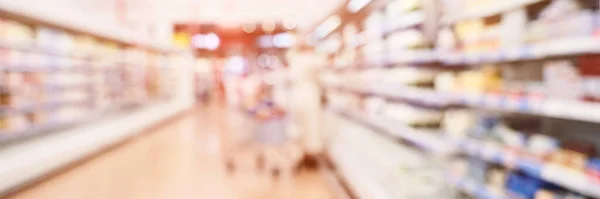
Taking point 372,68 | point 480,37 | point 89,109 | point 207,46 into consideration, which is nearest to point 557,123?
point 480,37

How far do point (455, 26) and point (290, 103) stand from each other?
378cm

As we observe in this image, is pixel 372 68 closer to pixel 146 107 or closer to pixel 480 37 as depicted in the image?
pixel 480 37

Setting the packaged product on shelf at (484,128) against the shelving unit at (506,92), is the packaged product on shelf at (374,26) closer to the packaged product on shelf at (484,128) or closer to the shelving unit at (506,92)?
the shelving unit at (506,92)


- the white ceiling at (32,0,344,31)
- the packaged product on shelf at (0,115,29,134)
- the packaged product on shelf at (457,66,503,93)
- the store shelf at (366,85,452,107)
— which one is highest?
the white ceiling at (32,0,344,31)

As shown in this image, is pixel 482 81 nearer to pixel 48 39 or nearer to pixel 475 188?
pixel 475 188

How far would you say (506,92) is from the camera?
2.73 m

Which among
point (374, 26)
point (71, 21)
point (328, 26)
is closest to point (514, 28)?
point (374, 26)

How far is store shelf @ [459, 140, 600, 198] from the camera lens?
83.0 inches

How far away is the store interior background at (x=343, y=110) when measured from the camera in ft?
8.13

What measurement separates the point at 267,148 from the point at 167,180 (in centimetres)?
100

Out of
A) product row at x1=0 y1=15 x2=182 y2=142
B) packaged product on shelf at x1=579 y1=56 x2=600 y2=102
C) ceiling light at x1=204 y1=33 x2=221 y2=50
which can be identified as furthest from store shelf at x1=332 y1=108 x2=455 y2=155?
ceiling light at x1=204 y1=33 x2=221 y2=50

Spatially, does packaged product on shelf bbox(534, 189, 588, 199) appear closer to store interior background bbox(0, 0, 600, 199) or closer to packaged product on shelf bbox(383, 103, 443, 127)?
store interior background bbox(0, 0, 600, 199)

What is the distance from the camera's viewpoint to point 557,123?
288cm

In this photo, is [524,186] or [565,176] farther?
[524,186]
